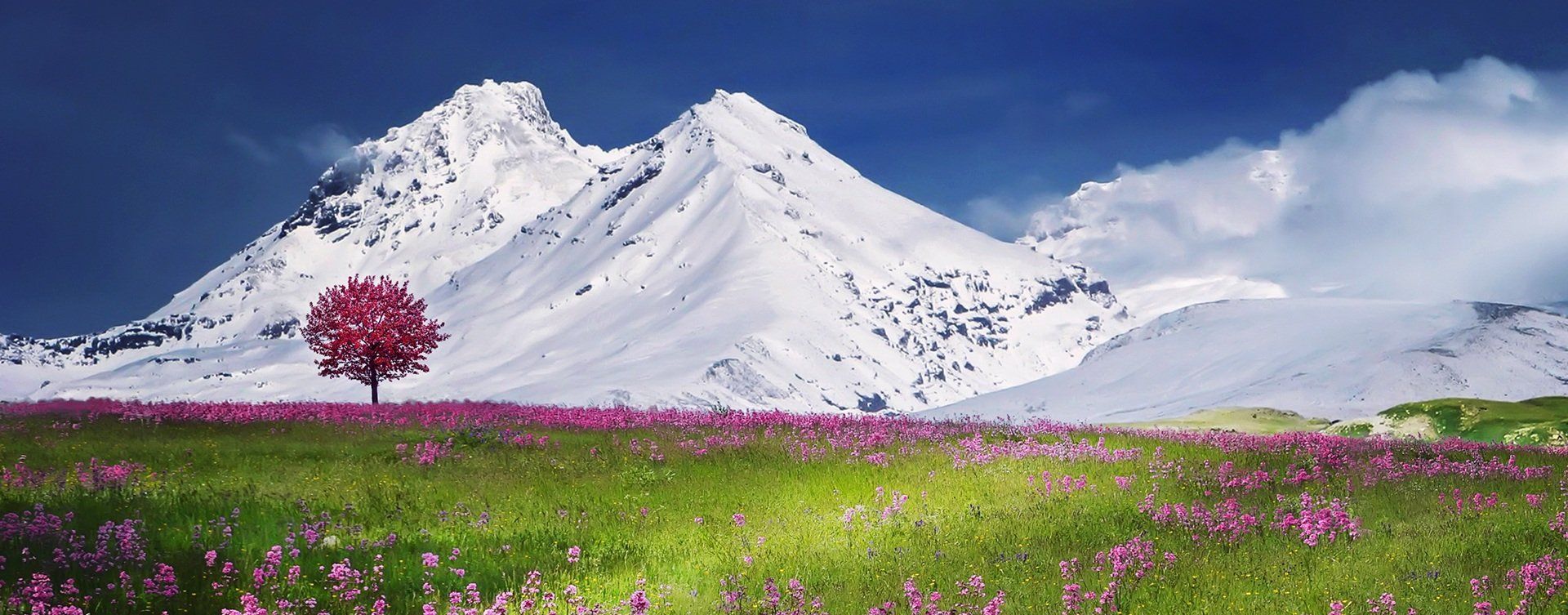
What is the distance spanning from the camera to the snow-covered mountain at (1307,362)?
4603 centimetres

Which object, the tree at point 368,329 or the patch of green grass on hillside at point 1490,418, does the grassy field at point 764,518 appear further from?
the tree at point 368,329

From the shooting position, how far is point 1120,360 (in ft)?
250

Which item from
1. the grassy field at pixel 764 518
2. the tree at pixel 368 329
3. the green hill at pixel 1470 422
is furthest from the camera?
the tree at pixel 368 329

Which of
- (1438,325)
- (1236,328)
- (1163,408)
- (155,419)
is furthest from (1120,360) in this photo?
(155,419)

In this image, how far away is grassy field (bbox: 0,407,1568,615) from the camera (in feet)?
30.5

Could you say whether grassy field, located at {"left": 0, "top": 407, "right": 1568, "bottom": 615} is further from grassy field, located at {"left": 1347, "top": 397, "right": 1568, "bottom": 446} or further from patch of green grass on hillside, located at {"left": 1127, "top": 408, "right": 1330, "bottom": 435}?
patch of green grass on hillside, located at {"left": 1127, "top": 408, "right": 1330, "bottom": 435}

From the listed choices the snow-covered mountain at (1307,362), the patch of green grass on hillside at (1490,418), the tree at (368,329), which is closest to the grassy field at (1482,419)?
the patch of green grass on hillside at (1490,418)

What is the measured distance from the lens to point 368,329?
40.5m

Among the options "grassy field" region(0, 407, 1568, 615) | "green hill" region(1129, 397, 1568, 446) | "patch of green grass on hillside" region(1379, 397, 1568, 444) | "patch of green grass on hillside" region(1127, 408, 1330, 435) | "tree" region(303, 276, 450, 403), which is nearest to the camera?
"grassy field" region(0, 407, 1568, 615)

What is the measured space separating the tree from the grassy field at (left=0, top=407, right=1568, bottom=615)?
18.2 m

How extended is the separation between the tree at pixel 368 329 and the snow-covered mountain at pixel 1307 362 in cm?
2016

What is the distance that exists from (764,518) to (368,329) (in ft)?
A: 99.7

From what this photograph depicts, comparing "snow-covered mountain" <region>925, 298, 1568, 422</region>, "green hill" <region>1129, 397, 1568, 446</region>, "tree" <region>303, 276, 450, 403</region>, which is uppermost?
"tree" <region>303, 276, 450, 403</region>

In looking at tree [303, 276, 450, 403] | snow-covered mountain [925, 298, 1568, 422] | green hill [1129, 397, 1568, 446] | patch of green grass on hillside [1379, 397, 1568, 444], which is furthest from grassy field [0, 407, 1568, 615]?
tree [303, 276, 450, 403]
